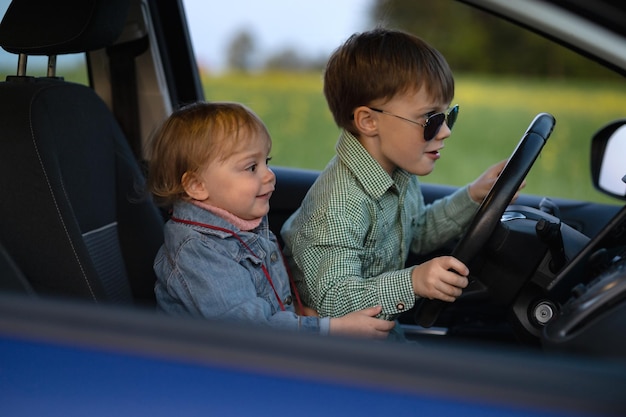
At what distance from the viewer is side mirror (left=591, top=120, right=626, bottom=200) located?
2109mm

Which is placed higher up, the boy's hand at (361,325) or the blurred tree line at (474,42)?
the boy's hand at (361,325)

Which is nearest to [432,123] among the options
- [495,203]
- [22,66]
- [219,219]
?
[495,203]

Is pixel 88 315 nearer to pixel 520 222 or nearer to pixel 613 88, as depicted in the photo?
pixel 520 222

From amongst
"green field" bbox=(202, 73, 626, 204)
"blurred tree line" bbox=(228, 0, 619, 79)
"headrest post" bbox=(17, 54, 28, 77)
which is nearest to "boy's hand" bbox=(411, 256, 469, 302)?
"headrest post" bbox=(17, 54, 28, 77)

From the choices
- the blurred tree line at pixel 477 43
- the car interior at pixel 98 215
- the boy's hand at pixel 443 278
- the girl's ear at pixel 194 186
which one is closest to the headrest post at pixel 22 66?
the car interior at pixel 98 215

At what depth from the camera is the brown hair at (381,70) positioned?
2.06 m

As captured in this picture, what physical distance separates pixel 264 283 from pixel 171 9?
4.31 feet

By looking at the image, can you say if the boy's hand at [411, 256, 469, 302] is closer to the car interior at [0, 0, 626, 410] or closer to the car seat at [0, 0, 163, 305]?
the car interior at [0, 0, 626, 410]

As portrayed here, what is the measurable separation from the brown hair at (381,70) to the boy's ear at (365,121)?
17 millimetres

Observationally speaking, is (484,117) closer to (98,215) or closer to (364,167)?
(364,167)

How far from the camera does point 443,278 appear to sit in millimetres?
1783

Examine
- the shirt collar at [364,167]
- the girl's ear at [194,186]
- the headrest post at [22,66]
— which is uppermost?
the headrest post at [22,66]

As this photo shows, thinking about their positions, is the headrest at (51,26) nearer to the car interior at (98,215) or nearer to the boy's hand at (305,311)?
the car interior at (98,215)

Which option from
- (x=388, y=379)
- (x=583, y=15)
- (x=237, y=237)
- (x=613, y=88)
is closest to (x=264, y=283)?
(x=237, y=237)
